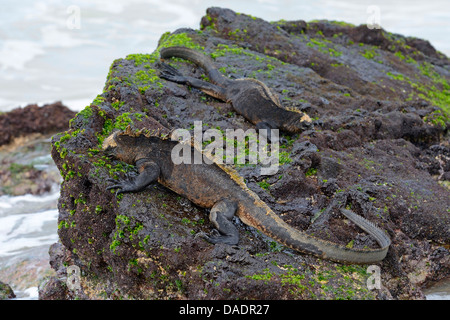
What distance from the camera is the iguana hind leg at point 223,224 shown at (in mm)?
4715

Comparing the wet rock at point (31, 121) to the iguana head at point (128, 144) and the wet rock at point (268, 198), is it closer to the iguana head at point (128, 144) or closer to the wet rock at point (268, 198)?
the wet rock at point (268, 198)

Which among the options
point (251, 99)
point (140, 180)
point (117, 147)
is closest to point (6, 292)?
point (117, 147)

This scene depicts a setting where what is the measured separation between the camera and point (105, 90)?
6988 mm

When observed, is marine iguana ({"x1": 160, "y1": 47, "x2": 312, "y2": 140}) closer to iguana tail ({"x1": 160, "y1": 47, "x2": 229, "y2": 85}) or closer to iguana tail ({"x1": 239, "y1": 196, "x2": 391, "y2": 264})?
iguana tail ({"x1": 160, "y1": 47, "x2": 229, "y2": 85})

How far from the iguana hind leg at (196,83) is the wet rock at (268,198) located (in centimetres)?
13

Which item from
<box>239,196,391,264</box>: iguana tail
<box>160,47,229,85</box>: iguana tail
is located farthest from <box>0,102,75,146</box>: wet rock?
<box>239,196,391,264</box>: iguana tail

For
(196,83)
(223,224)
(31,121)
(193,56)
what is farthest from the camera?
(31,121)

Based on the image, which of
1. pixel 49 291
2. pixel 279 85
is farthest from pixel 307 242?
pixel 279 85

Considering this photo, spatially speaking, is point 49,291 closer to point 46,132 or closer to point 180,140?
point 180,140

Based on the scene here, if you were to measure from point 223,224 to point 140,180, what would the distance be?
105 centimetres

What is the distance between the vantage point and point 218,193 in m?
5.19

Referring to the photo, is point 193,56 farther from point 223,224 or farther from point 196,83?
point 223,224

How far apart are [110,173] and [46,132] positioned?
39.2 ft
